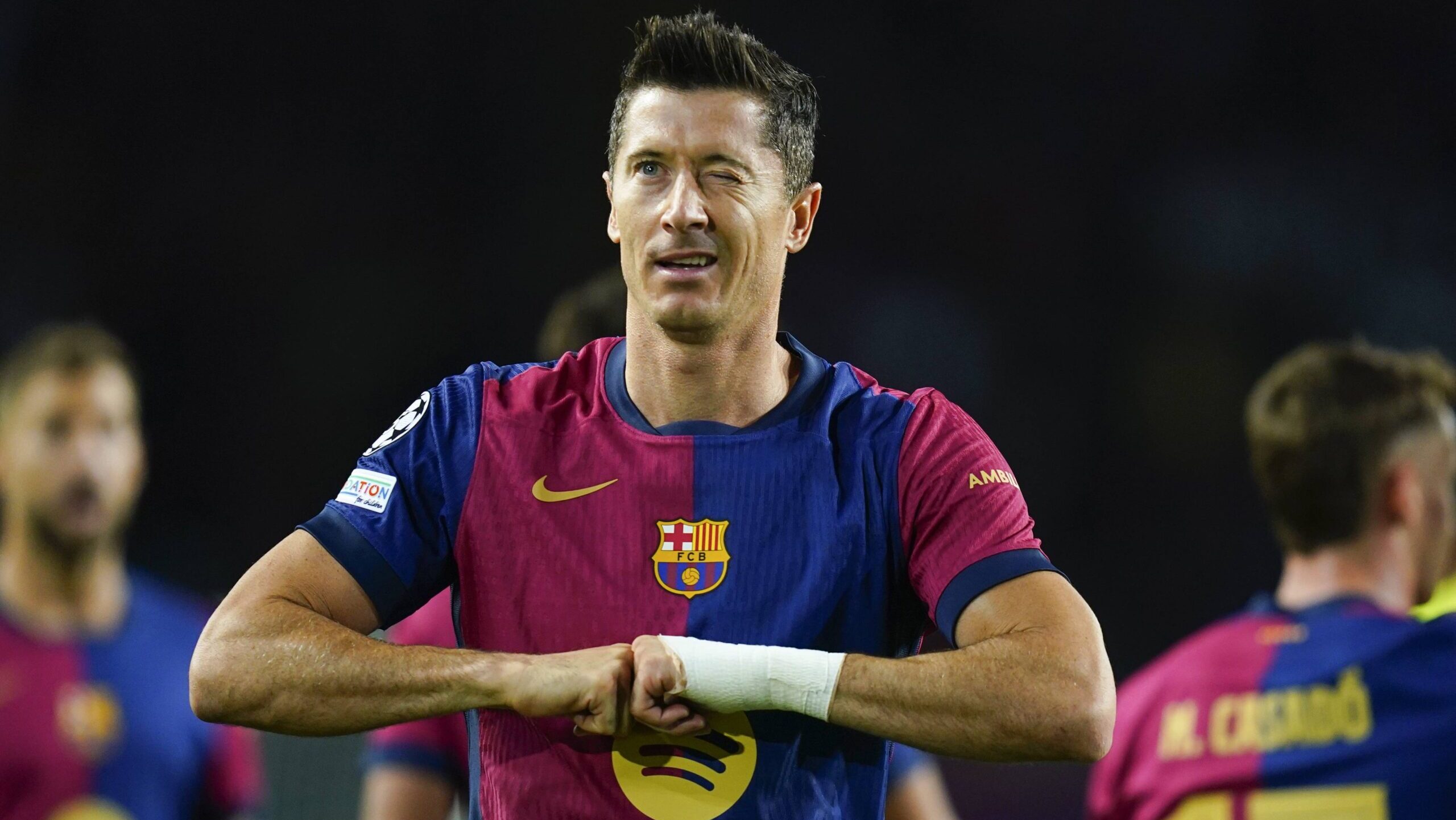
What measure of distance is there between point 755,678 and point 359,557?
30.5 inches

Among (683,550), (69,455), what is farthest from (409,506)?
(69,455)

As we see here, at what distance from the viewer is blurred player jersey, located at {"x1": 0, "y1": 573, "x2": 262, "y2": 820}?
519 centimetres

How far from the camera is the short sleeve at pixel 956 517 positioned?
271cm

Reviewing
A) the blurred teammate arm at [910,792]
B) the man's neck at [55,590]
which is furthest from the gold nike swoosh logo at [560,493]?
the man's neck at [55,590]

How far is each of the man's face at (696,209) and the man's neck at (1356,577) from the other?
7.11ft

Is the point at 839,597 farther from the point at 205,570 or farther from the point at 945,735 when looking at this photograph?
the point at 205,570

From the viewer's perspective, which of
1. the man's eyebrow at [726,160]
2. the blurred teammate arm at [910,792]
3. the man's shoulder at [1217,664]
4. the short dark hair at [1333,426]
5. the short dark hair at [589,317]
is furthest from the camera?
the short dark hair at [589,317]

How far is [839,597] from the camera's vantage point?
2.81 meters

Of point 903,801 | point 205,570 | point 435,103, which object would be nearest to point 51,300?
point 205,570

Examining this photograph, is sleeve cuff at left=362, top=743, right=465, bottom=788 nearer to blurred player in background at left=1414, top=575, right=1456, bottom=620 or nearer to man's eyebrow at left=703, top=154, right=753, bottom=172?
man's eyebrow at left=703, top=154, right=753, bottom=172

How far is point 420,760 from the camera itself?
4078 mm

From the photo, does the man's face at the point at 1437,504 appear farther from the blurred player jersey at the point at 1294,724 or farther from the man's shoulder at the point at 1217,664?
the man's shoulder at the point at 1217,664

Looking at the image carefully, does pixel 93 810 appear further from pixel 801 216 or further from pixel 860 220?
pixel 860 220

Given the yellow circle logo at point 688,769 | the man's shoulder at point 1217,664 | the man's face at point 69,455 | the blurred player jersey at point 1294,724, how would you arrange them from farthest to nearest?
the man's face at point 69,455
the man's shoulder at point 1217,664
the blurred player jersey at point 1294,724
the yellow circle logo at point 688,769
